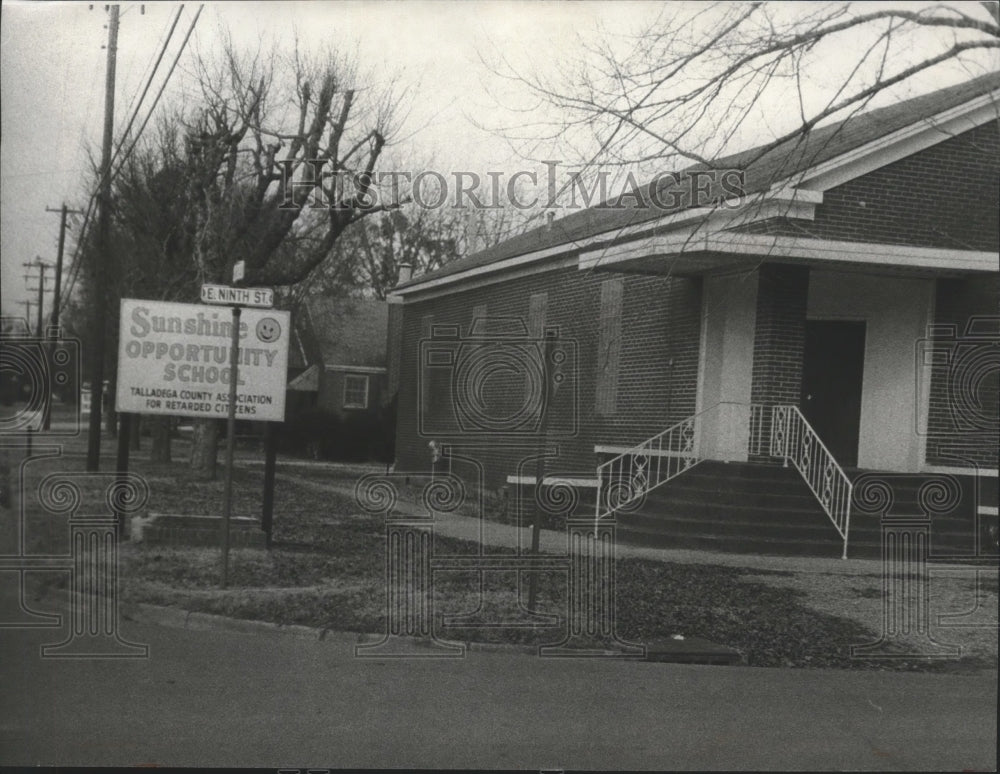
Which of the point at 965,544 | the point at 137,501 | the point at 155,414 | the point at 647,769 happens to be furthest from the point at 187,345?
the point at 965,544

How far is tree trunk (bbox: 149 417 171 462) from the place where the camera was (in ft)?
22.6

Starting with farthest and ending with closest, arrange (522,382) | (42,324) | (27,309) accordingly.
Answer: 1. (522,382)
2. (42,324)
3. (27,309)

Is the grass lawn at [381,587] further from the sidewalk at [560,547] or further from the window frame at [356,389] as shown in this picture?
the window frame at [356,389]

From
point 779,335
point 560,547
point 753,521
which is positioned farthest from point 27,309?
point 779,335

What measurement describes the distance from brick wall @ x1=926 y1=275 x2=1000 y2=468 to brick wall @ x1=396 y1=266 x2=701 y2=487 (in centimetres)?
263

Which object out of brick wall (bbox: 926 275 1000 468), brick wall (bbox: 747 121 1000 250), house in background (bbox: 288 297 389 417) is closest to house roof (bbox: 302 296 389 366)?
house in background (bbox: 288 297 389 417)

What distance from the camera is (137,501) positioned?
6852mm

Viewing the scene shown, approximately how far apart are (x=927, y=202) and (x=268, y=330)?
4782mm

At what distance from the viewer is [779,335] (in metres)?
8.27

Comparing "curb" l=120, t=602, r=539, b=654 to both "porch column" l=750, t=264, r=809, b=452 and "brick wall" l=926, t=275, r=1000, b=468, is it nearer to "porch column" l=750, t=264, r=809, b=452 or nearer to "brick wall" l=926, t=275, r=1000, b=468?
"porch column" l=750, t=264, r=809, b=452

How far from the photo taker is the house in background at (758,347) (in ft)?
21.0

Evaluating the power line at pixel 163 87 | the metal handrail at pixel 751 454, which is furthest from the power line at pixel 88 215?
the metal handrail at pixel 751 454

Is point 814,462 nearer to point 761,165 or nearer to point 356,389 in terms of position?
point 761,165

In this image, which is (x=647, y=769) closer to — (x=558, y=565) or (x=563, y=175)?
(x=558, y=565)
